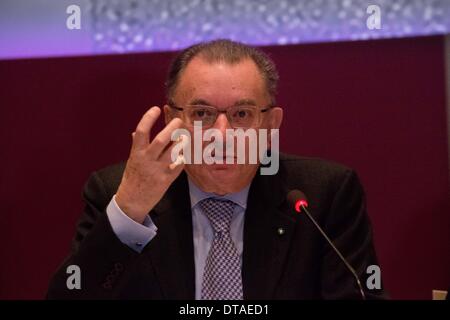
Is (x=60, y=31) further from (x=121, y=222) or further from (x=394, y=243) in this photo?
(x=394, y=243)

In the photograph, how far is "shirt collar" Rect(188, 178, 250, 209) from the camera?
156cm

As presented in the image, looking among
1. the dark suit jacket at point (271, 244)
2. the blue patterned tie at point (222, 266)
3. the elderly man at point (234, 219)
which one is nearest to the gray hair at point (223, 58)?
the elderly man at point (234, 219)

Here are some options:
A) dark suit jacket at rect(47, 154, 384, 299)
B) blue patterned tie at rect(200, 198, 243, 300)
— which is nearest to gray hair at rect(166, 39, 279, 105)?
dark suit jacket at rect(47, 154, 384, 299)

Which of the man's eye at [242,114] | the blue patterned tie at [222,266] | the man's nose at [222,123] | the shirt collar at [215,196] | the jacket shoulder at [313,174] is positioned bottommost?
the blue patterned tie at [222,266]

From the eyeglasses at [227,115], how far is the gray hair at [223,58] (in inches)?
4.3

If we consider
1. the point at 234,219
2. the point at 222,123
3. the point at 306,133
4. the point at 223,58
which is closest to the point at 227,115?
the point at 222,123

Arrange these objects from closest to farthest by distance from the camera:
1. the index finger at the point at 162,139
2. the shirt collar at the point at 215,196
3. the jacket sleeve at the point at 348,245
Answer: the index finger at the point at 162,139 → the jacket sleeve at the point at 348,245 → the shirt collar at the point at 215,196

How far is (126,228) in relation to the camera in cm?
130

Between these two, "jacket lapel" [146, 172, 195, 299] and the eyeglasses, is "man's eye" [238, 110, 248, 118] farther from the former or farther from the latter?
"jacket lapel" [146, 172, 195, 299]

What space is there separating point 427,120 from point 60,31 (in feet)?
4.28

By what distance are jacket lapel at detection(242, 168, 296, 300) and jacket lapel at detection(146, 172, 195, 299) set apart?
14cm

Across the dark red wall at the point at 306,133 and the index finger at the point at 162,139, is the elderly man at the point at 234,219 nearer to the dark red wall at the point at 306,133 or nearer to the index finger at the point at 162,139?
the index finger at the point at 162,139

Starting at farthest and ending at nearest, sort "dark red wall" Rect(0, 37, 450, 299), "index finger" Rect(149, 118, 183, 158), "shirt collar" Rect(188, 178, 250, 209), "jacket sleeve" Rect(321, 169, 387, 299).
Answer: "dark red wall" Rect(0, 37, 450, 299) → "shirt collar" Rect(188, 178, 250, 209) → "jacket sleeve" Rect(321, 169, 387, 299) → "index finger" Rect(149, 118, 183, 158)

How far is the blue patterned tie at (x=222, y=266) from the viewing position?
1455 mm
